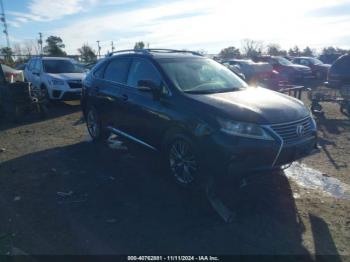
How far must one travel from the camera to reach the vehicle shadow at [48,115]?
983 cm

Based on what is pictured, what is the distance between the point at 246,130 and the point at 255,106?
46cm

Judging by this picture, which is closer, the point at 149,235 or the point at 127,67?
the point at 149,235

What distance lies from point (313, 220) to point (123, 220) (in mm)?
2289

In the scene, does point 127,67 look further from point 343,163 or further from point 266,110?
point 343,163

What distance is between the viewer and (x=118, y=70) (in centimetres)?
635

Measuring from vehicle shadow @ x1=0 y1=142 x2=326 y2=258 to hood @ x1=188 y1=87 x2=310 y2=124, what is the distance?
889 millimetres

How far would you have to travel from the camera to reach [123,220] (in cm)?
410

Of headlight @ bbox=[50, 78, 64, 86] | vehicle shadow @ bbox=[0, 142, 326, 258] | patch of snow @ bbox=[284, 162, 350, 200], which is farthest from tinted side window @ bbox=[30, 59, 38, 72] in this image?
patch of snow @ bbox=[284, 162, 350, 200]

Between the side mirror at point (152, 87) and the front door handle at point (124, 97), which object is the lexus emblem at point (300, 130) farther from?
the front door handle at point (124, 97)

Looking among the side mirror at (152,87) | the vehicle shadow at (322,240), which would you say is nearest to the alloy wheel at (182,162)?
the side mirror at (152,87)

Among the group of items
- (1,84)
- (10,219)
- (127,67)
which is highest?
(127,67)

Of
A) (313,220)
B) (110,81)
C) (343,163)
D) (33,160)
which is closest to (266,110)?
(313,220)

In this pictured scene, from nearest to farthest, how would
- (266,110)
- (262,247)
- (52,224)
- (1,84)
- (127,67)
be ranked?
1. (262,247)
2. (52,224)
3. (266,110)
4. (127,67)
5. (1,84)

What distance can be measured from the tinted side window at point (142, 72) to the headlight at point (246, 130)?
4.94 feet
